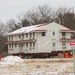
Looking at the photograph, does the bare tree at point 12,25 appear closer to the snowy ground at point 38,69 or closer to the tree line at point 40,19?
the tree line at point 40,19

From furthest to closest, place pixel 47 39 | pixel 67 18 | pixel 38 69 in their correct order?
pixel 67 18, pixel 47 39, pixel 38 69

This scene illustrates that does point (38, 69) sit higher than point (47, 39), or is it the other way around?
point (47, 39)

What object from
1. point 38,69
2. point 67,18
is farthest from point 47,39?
point 38,69

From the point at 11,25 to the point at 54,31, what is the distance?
4085cm

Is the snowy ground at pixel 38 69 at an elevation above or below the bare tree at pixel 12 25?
below

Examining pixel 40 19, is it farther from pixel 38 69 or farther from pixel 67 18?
pixel 38 69

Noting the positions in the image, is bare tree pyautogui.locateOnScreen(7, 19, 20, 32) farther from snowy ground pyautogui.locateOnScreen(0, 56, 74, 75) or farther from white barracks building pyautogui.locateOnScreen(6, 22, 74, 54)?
snowy ground pyautogui.locateOnScreen(0, 56, 74, 75)

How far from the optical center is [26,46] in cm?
8388

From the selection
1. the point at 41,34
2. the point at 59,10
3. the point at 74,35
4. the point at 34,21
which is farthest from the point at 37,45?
the point at 59,10

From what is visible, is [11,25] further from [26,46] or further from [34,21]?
[26,46]

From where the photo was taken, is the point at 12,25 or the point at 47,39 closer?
the point at 47,39

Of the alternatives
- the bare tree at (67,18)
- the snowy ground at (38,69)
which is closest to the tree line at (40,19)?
the bare tree at (67,18)

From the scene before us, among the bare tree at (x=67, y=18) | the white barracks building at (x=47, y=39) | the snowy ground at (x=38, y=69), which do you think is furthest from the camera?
the bare tree at (x=67, y=18)

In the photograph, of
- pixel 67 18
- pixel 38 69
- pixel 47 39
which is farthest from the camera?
pixel 67 18
